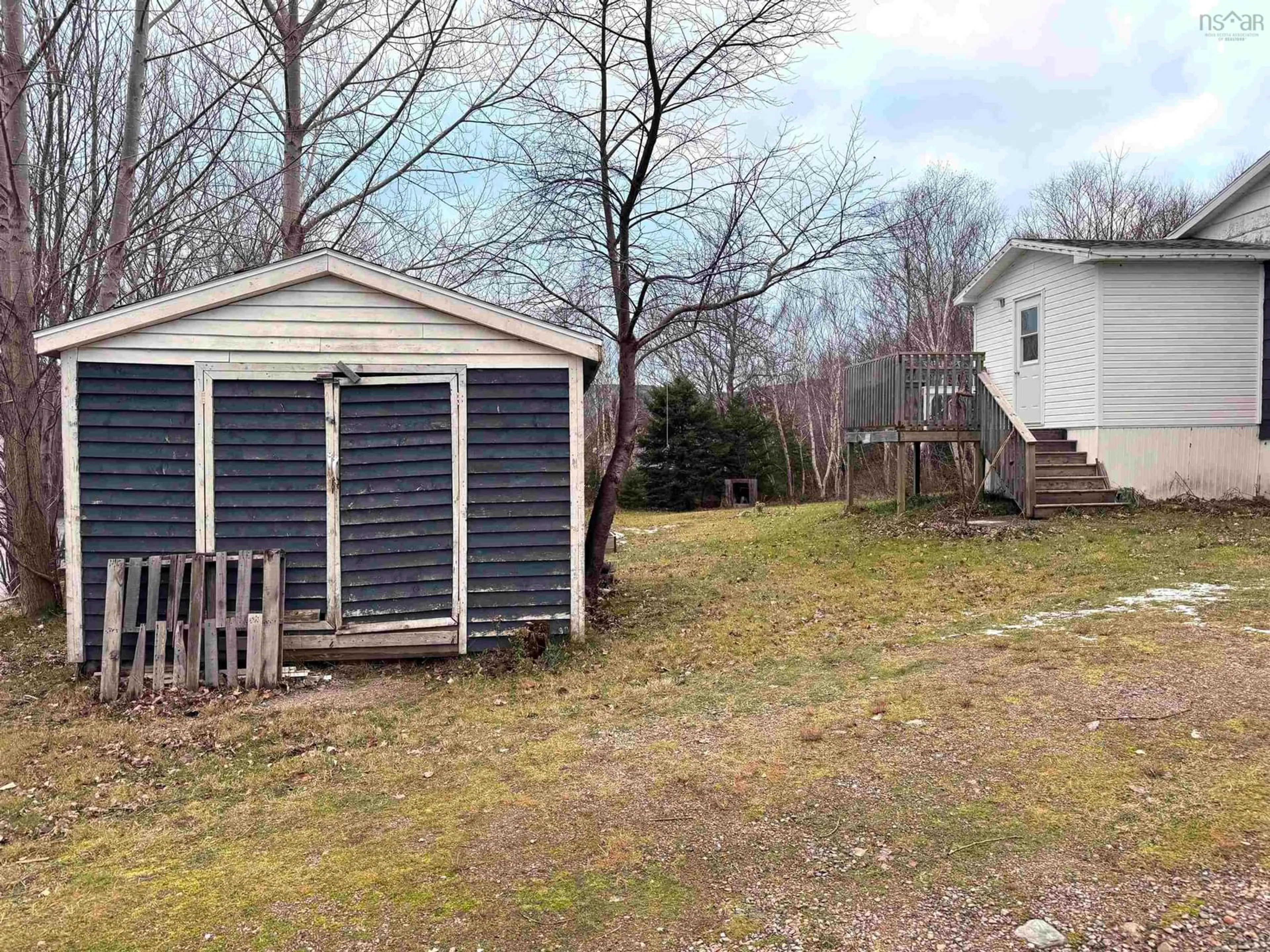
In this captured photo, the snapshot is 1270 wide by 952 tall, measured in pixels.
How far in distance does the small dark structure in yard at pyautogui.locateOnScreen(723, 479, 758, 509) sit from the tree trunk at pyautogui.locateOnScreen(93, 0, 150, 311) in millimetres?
17949

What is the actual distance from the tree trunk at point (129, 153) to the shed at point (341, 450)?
3060 mm

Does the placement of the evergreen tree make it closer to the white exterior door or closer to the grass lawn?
the white exterior door

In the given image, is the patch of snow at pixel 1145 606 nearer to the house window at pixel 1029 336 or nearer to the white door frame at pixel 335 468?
the white door frame at pixel 335 468

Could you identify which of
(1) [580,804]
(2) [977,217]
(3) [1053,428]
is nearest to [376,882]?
(1) [580,804]

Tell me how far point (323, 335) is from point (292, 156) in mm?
5649

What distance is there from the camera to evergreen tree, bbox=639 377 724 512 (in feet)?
83.7

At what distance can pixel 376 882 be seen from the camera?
3158mm

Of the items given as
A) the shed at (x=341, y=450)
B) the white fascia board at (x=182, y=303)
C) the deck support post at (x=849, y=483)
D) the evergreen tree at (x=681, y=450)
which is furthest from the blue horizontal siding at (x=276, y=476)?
the evergreen tree at (x=681, y=450)

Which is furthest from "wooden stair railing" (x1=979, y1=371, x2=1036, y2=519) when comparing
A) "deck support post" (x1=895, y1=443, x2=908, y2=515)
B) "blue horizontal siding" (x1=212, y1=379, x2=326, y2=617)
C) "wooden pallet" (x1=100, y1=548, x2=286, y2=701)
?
"wooden pallet" (x1=100, y1=548, x2=286, y2=701)

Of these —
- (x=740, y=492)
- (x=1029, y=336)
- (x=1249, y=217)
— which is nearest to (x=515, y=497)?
(x=1029, y=336)

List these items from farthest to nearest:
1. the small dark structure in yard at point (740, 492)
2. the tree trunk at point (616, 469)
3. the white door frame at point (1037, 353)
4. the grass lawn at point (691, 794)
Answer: the small dark structure in yard at point (740, 492) < the white door frame at point (1037, 353) < the tree trunk at point (616, 469) < the grass lawn at point (691, 794)

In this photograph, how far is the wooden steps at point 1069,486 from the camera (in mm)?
11633

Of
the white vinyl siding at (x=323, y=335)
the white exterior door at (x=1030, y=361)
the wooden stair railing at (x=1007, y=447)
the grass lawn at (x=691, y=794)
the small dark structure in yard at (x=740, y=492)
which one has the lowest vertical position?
the grass lawn at (x=691, y=794)

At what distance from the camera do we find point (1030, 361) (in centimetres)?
1424
